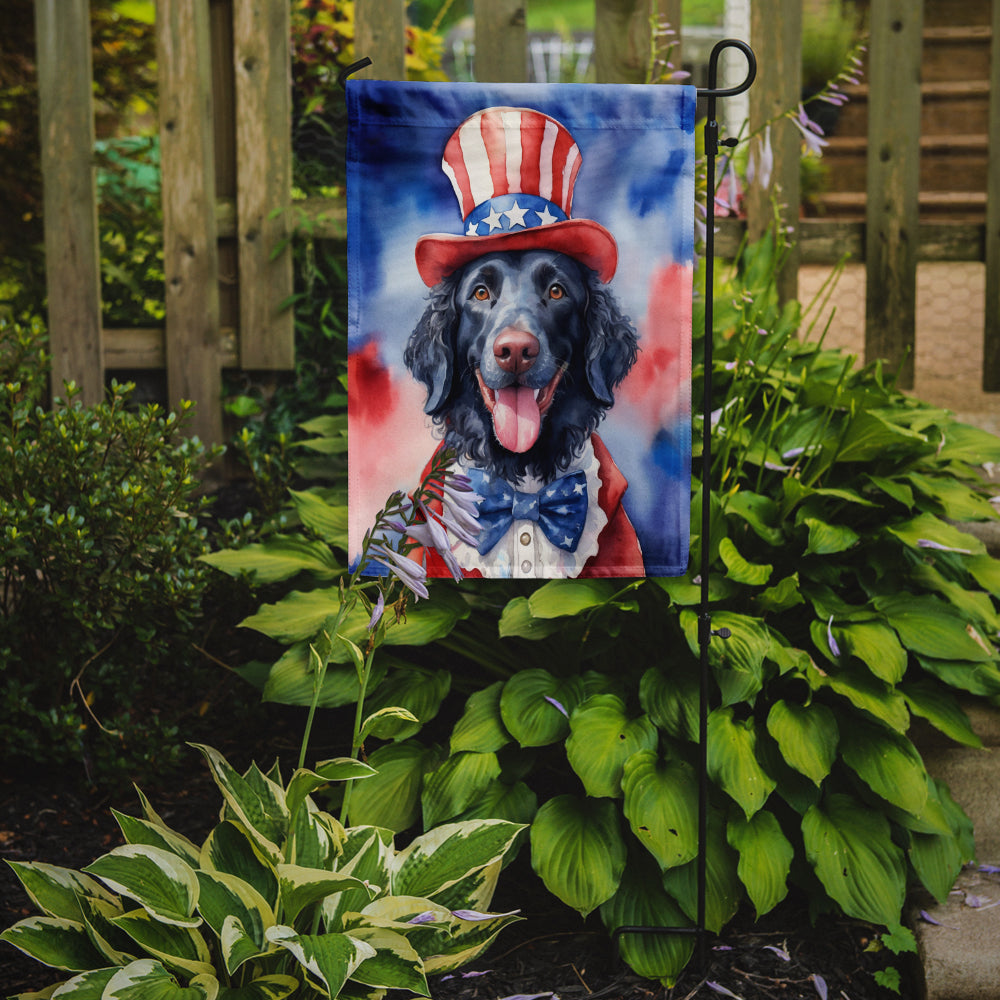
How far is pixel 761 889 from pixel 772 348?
1.40 m

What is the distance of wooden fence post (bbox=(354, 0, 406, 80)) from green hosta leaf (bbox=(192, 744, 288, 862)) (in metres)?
2.23

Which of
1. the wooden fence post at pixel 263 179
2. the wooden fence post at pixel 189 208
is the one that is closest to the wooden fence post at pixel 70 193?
the wooden fence post at pixel 189 208

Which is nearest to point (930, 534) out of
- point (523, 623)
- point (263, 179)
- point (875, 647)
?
point (875, 647)

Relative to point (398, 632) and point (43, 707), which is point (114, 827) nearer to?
point (43, 707)

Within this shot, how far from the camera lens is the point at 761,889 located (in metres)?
1.78

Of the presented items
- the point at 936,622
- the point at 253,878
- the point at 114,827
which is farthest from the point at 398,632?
the point at 936,622

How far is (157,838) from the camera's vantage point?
1.58m

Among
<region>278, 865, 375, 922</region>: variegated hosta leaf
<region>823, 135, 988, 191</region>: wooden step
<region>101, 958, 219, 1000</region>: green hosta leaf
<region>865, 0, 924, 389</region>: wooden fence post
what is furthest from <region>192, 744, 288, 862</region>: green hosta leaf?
<region>823, 135, 988, 191</region>: wooden step

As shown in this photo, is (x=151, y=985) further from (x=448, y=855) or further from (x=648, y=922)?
(x=648, y=922)

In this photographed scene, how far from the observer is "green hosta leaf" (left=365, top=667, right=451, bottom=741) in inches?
78.9

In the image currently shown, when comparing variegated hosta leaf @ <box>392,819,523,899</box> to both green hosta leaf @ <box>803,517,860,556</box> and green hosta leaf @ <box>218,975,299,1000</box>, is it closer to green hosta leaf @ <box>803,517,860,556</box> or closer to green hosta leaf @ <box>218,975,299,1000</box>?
green hosta leaf @ <box>218,975,299,1000</box>

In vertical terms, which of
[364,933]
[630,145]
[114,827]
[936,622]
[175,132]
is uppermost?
[175,132]

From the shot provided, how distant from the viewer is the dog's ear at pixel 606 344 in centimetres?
180

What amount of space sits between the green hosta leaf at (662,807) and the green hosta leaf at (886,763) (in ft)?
1.05
